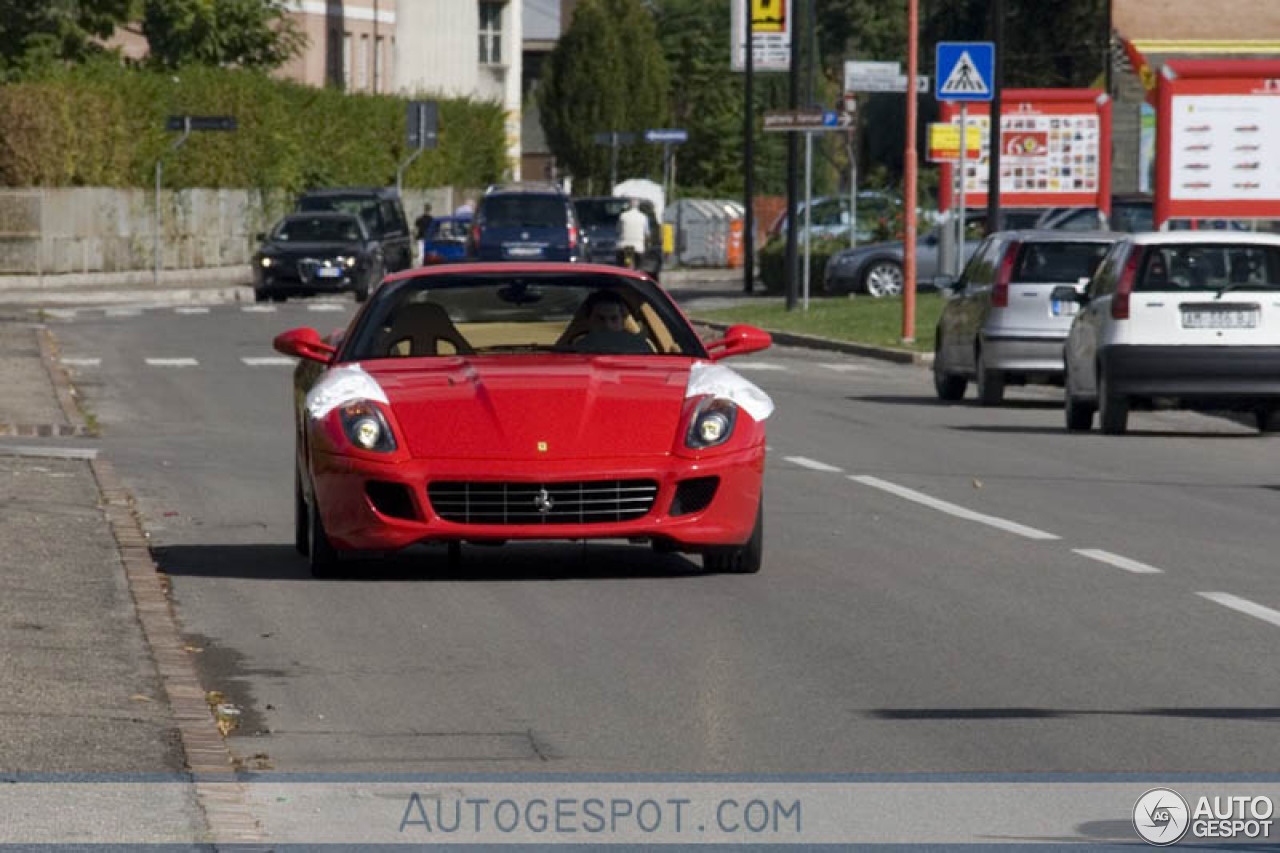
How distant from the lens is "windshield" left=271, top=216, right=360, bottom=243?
5284cm

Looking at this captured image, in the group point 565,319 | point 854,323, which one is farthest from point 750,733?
point 854,323

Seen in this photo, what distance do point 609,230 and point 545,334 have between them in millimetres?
49061

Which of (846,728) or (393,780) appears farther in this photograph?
(846,728)

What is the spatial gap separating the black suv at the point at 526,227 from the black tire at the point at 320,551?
130ft

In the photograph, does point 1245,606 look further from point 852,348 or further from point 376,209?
point 376,209

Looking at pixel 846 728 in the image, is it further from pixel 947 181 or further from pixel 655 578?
pixel 947 181

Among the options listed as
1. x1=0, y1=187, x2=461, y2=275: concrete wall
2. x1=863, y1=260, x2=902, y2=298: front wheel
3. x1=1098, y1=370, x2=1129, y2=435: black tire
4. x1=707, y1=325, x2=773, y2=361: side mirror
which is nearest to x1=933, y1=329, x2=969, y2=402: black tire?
x1=1098, y1=370, x2=1129, y2=435: black tire

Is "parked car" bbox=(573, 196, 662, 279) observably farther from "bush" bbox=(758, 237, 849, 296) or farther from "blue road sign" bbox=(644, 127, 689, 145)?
"blue road sign" bbox=(644, 127, 689, 145)

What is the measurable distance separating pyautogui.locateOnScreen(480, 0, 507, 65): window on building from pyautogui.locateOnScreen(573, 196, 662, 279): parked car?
46.5 m

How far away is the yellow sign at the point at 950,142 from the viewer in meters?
39.6

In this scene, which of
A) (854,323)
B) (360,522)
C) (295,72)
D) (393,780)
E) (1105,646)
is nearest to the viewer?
(393,780)

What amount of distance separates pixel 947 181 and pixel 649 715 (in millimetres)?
37634

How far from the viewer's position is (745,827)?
7.18 metres

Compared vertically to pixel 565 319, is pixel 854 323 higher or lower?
lower
